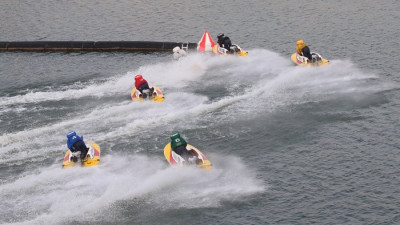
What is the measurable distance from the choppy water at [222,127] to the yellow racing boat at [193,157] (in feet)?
1.99

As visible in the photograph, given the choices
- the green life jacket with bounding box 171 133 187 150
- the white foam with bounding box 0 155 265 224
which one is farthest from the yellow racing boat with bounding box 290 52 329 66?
the green life jacket with bounding box 171 133 187 150

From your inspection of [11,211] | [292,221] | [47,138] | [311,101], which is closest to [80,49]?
[47,138]

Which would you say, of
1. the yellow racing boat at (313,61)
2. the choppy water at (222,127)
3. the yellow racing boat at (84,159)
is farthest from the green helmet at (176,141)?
the yellow racing boat at (313,61)

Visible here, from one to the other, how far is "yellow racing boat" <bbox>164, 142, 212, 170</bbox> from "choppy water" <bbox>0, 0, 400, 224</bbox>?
0.61 metres

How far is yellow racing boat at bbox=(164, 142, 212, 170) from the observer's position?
3878 centimetres

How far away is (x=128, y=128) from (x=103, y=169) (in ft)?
21.3

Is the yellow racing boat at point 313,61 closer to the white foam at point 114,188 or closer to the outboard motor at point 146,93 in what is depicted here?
the outboard motor at point 146,93

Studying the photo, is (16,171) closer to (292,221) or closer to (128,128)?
(128,128)

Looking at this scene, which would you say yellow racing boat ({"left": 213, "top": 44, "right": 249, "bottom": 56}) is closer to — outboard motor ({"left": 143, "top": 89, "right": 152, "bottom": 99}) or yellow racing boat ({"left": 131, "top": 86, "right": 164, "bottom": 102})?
yellow racing boat ({"left": 131, "top": 86, "right": 164, "bottom": 102})

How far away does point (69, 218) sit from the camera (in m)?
34.2

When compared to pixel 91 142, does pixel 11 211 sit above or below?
below

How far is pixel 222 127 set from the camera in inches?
1796

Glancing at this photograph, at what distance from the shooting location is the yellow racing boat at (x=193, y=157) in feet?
127

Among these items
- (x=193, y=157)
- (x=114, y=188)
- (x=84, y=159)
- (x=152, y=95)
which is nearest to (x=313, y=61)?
(x=152, y=95)
